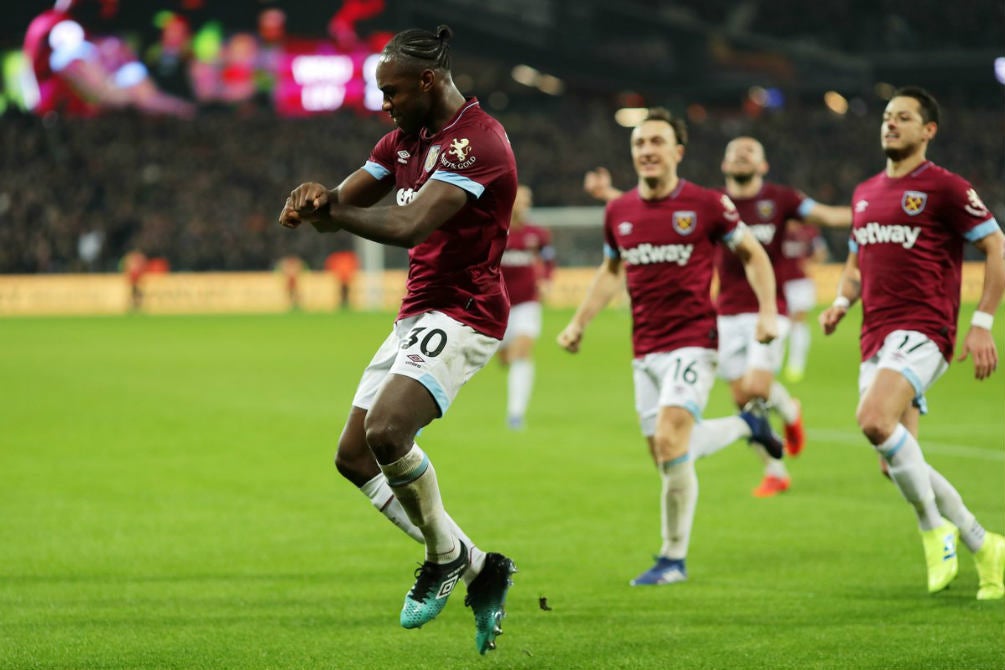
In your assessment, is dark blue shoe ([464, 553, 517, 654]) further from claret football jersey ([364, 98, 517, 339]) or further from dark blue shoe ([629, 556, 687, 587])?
dark blue shoe ([629, 556, 687, 587])

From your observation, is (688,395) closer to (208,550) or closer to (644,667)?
(644,667)

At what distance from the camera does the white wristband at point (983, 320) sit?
6.84m

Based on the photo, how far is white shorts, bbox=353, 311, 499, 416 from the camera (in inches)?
223

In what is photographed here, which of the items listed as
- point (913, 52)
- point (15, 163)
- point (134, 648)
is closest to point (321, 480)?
point (134, 648)

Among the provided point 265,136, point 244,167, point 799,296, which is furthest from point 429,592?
point 265,136

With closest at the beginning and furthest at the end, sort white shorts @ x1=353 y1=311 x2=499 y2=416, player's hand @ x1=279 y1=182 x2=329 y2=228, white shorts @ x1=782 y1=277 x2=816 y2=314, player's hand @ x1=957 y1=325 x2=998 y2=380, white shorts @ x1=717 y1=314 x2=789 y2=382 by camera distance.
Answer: player's hand @ x1=279 y1=182 x2=329 y2=228 → white shorts @ x1=353 y1=311 x2=499 y2=416 → player's hand @ x1=957 y1=325 x2=998 y2=380 → white shorts @ x1=717 y1=314 x2=789 y2=382 → white shorts @ x1=782 y1=277 x2=816 y2=314

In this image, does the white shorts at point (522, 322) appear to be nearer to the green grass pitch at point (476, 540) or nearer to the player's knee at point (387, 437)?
the green grass pitch at point (476, 540)

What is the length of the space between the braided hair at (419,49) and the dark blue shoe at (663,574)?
3080mm

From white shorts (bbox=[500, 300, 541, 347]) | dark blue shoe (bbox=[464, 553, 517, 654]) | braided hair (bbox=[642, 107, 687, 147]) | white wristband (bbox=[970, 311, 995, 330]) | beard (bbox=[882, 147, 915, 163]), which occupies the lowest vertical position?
dark blue shoe (bbox=[464, 553, 517, 654])

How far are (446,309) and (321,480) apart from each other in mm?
5641

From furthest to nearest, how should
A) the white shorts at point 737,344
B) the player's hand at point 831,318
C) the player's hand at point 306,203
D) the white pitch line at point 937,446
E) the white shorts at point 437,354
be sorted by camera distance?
the white pitch line at point 937,446 → the white shorts at point 737,344 → the player's hand at point 831,318 → the white shorts at point 437,354 → the player's hand at point 306,203

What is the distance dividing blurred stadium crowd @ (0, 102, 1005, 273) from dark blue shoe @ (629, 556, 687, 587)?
32.9 meters

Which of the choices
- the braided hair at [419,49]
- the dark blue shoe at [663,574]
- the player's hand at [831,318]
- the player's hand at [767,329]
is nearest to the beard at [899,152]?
the player's hand at [831,318]

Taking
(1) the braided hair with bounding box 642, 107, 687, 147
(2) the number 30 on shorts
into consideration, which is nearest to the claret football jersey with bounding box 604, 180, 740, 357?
(1) the braided hair with bounding box 642, 107, 687, 147
